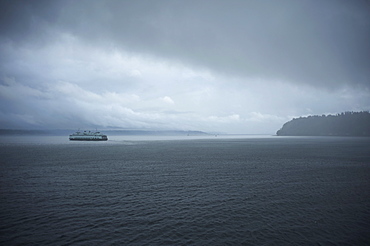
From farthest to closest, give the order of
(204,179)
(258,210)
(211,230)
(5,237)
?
(204,179) → (258,210) → (211,230) → (5,237)

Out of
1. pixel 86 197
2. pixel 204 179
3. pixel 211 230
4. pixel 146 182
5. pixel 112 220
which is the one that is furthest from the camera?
pixel 204 179

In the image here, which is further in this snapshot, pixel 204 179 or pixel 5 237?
pixel 204 179

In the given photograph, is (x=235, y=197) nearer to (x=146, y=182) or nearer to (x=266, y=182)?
(x=266, y=182)

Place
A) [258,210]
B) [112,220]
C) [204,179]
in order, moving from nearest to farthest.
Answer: [112,220] < [258,210] < [204,179]

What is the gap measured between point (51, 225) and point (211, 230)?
1448cm

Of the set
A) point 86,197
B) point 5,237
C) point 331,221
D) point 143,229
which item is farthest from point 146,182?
point 331,221

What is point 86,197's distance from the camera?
2684 centimetres

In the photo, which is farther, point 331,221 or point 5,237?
point 331,221

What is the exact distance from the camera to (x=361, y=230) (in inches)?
718

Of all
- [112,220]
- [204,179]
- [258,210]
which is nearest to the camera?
[112,220]

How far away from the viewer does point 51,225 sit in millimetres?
18781

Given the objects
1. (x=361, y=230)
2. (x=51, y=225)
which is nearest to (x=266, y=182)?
(x=361, y=230)

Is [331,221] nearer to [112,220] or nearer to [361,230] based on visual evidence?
[361,230]

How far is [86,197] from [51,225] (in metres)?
8.10
